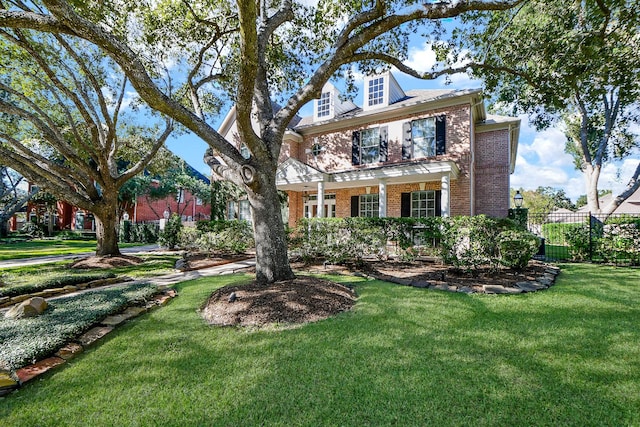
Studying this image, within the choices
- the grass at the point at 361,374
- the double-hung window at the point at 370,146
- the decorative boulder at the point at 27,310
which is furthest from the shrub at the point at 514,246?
the decorative boulder at the point at 27,310

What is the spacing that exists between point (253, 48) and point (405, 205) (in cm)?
1038

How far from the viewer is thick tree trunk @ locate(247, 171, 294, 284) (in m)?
5.14

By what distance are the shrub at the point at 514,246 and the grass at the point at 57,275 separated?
345 inches

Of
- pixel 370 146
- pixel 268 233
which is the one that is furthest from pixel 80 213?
pixel 268 233

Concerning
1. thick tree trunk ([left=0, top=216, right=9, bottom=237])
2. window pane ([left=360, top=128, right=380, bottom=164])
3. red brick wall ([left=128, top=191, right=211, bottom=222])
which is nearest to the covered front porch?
window pane ([left=360, top=128, right=380, bottom=164])

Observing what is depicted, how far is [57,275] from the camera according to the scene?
6.75 m

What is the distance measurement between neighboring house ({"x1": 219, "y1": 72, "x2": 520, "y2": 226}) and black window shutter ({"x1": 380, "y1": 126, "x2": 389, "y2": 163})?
0.15ft

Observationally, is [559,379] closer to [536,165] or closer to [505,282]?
[505,282]

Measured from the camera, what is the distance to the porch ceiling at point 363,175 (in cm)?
1034

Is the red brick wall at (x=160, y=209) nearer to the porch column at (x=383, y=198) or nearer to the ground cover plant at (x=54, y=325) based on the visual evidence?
the porch column at (x=383, y=198)

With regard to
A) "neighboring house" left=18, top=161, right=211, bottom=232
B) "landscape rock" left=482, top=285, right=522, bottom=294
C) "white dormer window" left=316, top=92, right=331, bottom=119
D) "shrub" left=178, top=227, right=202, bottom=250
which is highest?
"white dormer window" left=316, top=92, right=331, bottom=119

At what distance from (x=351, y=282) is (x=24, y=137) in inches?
698

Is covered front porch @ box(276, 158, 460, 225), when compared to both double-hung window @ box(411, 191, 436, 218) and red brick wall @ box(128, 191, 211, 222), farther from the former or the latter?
red brick wall @ box(128, 191, 211, 222)

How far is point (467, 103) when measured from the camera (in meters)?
11.1
